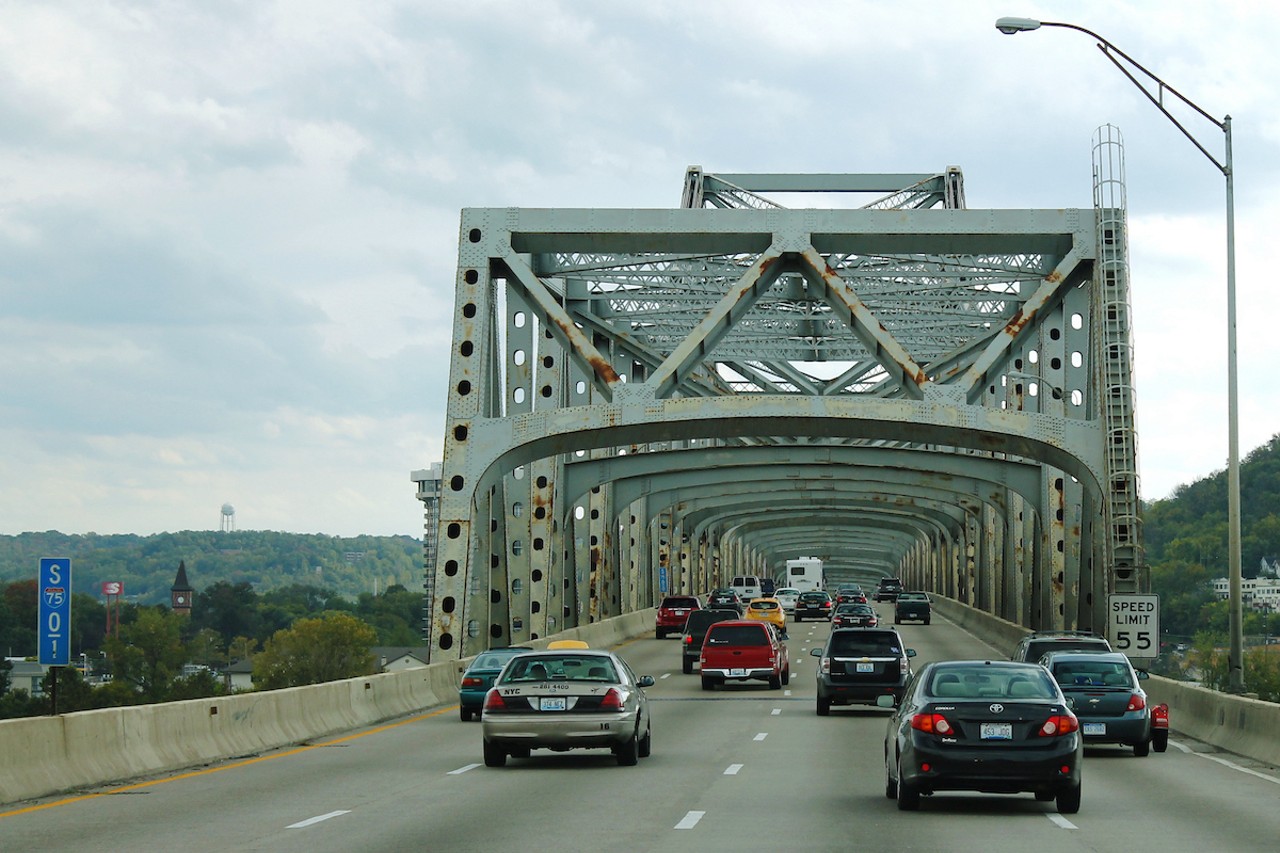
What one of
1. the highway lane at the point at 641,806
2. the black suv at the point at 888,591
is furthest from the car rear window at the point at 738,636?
the black suv at the point at 888,591

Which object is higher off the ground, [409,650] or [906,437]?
[906,437]

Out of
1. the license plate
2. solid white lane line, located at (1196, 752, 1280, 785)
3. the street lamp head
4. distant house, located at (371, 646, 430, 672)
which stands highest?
the street lamp head

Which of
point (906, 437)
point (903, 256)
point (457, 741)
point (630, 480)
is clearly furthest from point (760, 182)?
point (457, 741)

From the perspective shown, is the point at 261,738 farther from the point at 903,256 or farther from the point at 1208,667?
the point at 1208,667

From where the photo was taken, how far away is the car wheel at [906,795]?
15750mm

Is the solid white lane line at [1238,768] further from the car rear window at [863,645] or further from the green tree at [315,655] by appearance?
the green tree at [315,655]

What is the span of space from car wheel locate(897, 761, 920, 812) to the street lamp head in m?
15.2

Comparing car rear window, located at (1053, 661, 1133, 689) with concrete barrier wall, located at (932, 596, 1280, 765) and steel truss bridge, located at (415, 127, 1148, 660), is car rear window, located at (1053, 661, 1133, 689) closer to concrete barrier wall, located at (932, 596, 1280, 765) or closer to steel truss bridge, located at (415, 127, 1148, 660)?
concrete barrier wall, located at (932, 596, 1280, 765)

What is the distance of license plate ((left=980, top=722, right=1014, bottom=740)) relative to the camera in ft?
50.7

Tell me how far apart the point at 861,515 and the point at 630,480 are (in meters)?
44.2

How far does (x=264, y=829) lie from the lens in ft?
46.7

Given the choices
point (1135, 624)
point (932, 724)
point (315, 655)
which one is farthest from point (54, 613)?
point (315, 655)

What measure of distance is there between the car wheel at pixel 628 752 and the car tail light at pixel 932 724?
5.60m

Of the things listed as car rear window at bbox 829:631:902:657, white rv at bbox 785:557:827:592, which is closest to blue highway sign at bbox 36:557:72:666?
car rear window at bbox 829:631:902:657
